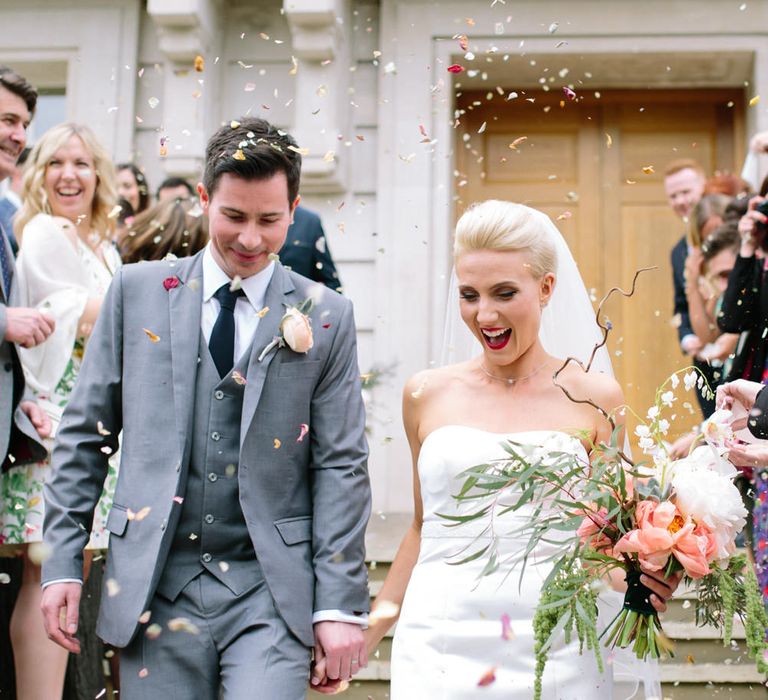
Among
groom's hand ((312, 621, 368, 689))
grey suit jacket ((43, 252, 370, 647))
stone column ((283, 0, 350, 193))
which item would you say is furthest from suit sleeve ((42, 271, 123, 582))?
stone column ((283, 0, 350, 193))

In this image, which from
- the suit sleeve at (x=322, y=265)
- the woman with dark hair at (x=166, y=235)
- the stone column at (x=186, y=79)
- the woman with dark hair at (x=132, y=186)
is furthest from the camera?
the stone column at (x=186, y=79)

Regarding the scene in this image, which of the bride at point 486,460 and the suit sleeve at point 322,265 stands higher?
the suit sleeve at point 322,265

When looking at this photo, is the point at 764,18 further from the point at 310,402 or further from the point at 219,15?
the point at 310,402

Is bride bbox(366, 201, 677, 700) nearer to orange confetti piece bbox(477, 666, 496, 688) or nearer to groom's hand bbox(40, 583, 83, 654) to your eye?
orange confetti piece bbox(477, 666, 496, 688)

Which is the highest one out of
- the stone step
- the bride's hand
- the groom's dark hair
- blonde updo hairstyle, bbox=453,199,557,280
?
the groom's dark hair

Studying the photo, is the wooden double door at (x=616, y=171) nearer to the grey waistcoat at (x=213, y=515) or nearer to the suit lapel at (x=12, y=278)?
the suit lapel at (x=12, y=278)

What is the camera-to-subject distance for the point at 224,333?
3.22m

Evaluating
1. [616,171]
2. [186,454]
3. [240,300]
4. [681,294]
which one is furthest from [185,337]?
[616,171]

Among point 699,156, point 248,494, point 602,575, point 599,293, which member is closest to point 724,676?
point 602,575

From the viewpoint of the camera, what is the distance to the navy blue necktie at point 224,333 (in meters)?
3.19

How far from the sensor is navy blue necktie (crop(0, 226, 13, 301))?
4176 mm

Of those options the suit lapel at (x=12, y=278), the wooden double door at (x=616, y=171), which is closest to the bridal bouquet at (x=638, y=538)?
the suit lapel at (x=12, y=278)

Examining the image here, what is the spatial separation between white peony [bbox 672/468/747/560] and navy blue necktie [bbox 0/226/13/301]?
8.24 ft

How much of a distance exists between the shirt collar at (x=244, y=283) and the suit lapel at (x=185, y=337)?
20 mm
